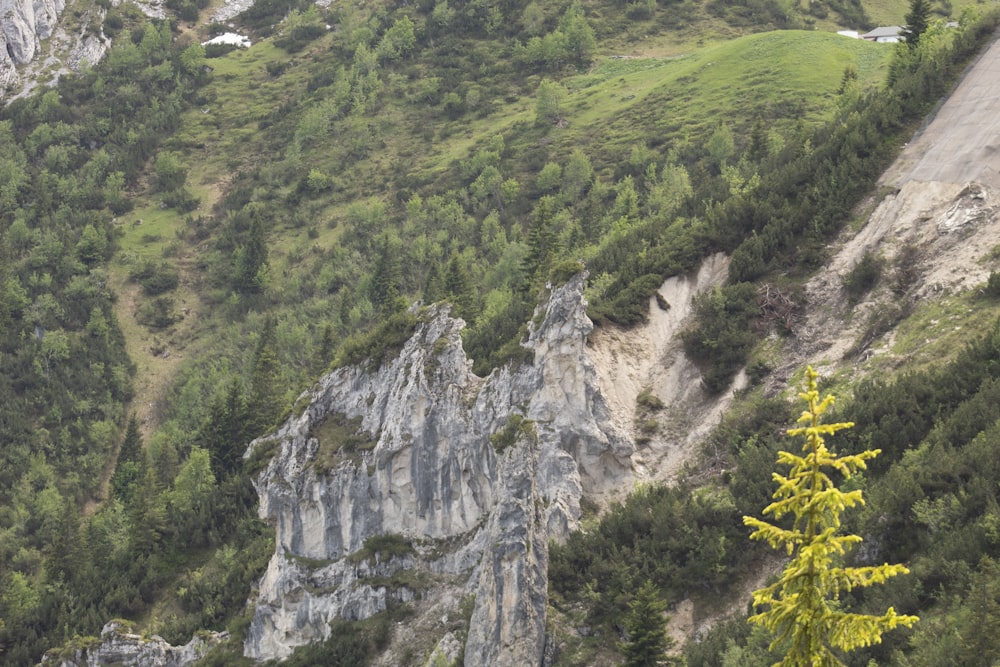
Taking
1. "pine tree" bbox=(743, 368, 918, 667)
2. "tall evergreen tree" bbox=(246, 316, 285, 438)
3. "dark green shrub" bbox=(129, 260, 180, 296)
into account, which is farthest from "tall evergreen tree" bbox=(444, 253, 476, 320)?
"pine tree" bbox=(743, 368, 918, 667)

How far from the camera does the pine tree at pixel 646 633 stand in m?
35.9

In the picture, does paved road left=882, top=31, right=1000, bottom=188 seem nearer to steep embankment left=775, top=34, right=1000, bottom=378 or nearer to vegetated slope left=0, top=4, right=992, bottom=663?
steep embankment left=775, top=34, right=1000, bottom=378

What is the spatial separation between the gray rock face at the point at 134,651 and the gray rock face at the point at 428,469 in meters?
4.81

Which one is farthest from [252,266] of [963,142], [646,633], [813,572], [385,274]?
[813,572]

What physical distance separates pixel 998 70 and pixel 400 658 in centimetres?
4148

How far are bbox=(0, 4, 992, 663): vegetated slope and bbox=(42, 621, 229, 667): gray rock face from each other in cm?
439

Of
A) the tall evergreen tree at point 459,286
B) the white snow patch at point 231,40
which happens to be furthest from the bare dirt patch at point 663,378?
the white snow patch at point 231,40

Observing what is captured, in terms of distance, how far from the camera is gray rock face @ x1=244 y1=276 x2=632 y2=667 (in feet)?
151

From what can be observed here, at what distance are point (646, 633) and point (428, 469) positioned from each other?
54.1 feet

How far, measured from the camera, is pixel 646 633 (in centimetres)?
3591

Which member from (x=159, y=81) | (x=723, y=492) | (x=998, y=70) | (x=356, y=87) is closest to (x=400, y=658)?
(x=723, y=492)

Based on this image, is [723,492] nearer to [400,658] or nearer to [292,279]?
[400,658]

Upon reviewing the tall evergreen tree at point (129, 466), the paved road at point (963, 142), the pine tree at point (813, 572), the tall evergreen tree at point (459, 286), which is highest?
the pine tree at point (813, 572)

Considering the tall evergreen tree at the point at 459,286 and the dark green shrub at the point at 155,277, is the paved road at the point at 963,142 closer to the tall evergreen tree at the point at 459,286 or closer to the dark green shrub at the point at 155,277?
the tall evergreen tree at the point at 459,286
